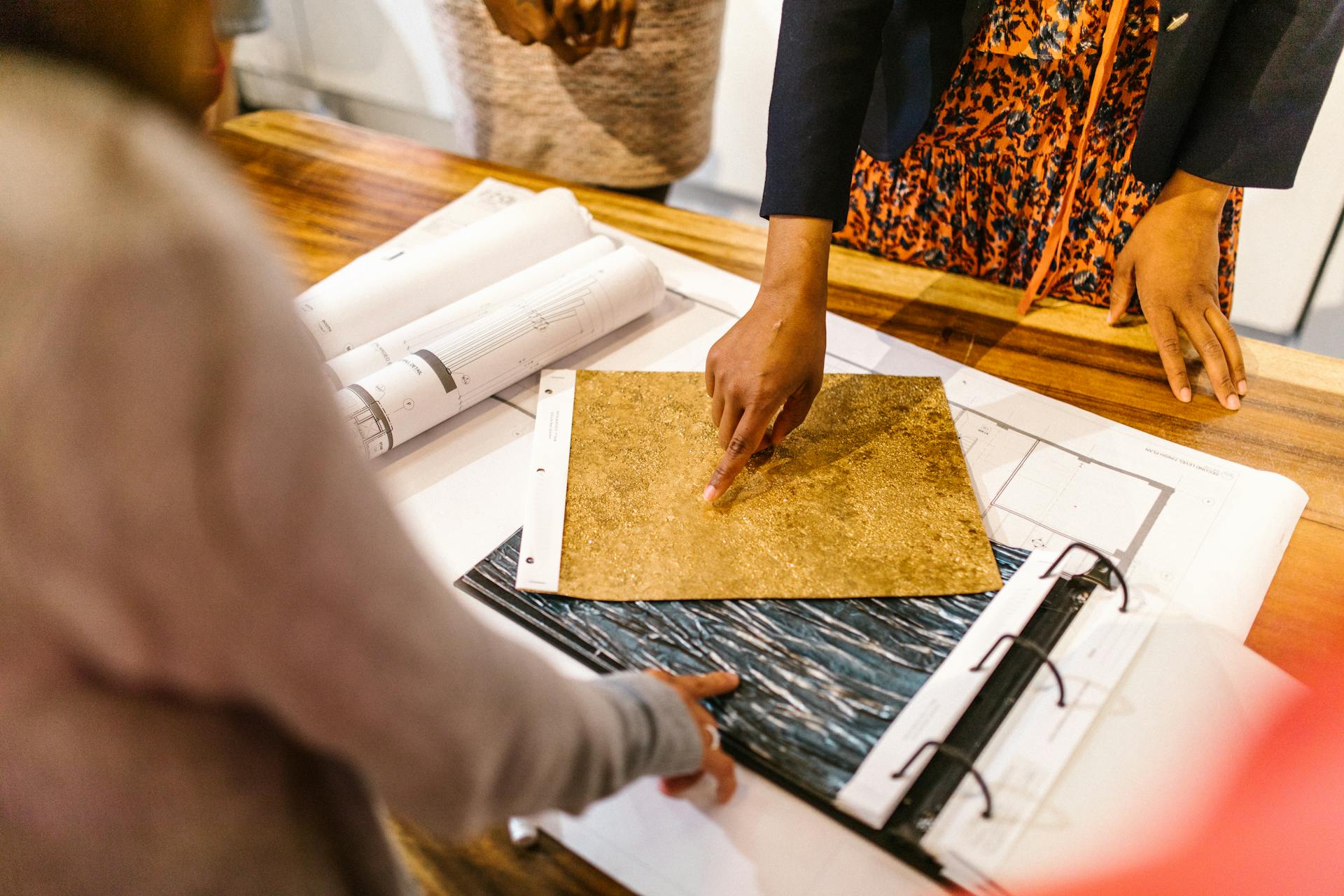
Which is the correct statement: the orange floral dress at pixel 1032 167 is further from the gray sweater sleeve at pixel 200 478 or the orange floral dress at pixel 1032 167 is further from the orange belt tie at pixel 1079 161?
the gray sweater sleeve at pixel 200 478

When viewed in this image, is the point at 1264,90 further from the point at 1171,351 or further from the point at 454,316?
the point at 454,316

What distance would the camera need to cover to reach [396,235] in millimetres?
1010

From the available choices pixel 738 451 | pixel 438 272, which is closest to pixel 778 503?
pixel 738 451

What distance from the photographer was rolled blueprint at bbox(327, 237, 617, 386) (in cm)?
77

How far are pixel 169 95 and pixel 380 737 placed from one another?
0.68 feet

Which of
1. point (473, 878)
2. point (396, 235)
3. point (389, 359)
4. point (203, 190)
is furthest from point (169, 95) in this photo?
point (396, 235)

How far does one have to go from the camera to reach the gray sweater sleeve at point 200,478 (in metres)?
0.22

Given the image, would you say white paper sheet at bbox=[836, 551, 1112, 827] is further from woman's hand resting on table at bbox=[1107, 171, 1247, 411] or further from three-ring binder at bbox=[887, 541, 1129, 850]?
woman's hand resting on table at bbox=[1107, 171, 1247, 411]

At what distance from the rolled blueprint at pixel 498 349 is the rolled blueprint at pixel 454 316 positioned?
2 centimetres

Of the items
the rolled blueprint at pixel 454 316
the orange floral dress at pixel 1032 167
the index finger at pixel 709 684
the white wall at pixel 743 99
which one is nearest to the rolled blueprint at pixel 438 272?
the rolled blueprint at pixel 454 316

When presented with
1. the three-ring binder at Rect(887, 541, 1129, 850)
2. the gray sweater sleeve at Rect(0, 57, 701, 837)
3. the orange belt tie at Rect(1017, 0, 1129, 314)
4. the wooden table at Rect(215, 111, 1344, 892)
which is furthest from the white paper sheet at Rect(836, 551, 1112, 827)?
the orange belt tie at Rect(1017, 0, 1129, 314)

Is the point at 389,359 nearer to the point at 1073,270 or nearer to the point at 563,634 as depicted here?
the point at 563,634

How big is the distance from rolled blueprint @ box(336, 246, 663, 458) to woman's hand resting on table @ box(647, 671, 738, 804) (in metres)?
0.34

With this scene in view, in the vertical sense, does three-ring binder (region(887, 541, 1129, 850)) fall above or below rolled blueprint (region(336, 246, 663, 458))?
below
